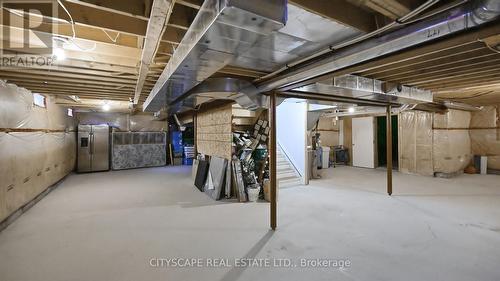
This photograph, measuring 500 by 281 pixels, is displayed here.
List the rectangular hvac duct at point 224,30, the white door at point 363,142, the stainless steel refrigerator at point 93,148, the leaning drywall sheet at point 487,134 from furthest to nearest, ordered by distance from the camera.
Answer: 1. the white door at point 363,142
2. the stainless steel refrigerator at point 93,148
3. the leaning drywall sheet at point 487,134
4. the rectangular hvac duct at point 224,30

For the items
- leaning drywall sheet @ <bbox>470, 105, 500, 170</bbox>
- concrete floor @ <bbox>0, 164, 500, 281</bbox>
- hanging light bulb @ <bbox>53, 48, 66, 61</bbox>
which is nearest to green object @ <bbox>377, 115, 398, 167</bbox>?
leaning drywall sheet @ <bbox>470, 105, 500, 170</bbox>

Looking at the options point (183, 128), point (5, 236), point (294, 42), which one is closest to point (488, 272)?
point (294, 42)

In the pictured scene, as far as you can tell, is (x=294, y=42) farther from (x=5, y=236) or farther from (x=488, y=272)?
(x=5, y=236)

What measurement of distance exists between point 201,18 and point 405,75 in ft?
10.6

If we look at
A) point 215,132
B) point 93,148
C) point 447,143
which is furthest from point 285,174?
point 93,148

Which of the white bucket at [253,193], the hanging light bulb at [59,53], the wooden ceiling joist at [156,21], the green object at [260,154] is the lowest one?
the white bucket at [253,193]

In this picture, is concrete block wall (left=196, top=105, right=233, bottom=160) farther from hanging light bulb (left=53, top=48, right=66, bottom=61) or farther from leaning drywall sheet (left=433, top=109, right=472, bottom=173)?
leaning drywall sheet (left=433, top=109, right=472, bottom=173)

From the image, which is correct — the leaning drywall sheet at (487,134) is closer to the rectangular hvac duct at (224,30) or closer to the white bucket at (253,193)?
the white bucket at (253,193)

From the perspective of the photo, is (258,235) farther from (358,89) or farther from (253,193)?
(358,89)

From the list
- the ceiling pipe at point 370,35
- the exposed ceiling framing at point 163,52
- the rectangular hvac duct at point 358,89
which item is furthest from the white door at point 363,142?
the ceiling pipe at point 370,35

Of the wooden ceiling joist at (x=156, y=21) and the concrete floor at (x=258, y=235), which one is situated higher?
the wooden ceiling joist at (x=156, y=21)

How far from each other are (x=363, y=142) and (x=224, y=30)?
8589 mm

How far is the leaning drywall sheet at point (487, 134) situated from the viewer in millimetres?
6973

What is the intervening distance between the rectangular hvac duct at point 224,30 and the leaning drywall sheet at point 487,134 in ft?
30.0
